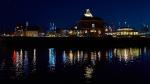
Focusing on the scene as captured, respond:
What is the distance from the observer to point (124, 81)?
111ft

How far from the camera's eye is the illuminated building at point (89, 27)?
477 feet

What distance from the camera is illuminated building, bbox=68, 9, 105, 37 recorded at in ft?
477

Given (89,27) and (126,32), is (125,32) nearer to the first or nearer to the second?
(126,32)

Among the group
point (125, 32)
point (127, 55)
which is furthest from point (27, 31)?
point (127, 55)

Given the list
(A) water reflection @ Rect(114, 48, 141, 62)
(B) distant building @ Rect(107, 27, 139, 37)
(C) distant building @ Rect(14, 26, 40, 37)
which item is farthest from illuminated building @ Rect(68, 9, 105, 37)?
(A) water reflection @ Rect(114, 48, 141, 62)

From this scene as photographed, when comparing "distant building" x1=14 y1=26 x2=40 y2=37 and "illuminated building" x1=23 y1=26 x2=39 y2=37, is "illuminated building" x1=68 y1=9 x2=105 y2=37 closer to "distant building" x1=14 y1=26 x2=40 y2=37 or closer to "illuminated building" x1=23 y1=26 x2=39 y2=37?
"illuminated building" x1=23 y1=26 x2=39 y2=37

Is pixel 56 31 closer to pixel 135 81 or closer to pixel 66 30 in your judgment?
pixel 66 30

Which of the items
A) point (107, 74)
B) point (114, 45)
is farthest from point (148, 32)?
point (107, 74)

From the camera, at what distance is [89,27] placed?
478 ft

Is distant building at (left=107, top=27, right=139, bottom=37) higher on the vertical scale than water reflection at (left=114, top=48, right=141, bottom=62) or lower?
higher

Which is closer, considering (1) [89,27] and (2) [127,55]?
(2) [127,55]

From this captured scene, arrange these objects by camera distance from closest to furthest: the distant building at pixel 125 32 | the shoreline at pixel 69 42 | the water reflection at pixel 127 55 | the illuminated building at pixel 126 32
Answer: the water reflection at pixel 127 55
the shoreline at pixel 69 42
the distant building at pixel 125 32
the illuminated building at pixel 126 32

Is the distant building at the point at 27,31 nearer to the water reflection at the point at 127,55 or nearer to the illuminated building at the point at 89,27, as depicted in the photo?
the illuminated building at the point at 89,27

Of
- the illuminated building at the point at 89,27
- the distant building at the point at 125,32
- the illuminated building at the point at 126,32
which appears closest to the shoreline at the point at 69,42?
the illuminated building at the point at 89,27
